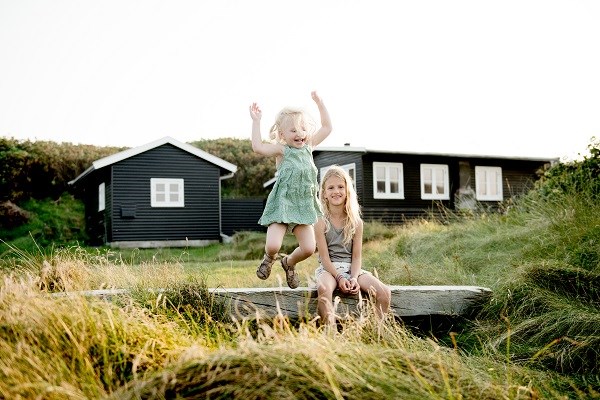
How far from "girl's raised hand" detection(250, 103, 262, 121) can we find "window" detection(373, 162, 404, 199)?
61.0 ft

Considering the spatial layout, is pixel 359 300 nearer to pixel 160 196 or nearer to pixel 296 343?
pixel 296 343

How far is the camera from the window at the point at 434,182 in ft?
78.9

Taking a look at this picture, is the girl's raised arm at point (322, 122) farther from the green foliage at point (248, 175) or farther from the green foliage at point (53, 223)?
the green foliage at point (248, 175)

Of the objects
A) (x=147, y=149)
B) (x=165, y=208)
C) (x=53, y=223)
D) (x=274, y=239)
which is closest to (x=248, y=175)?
(x=165, y=208)

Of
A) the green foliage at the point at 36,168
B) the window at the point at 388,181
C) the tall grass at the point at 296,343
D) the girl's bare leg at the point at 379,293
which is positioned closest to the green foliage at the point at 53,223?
the green foliage at the point at 36,168

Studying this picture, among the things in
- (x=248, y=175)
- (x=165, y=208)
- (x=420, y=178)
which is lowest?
(x=165, y=208)

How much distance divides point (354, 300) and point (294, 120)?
148 cm

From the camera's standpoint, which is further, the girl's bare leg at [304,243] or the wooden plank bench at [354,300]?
the girl's bare leg at [304,243]

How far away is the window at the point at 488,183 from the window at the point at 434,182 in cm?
149

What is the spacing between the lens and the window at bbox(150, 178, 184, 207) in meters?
22.2

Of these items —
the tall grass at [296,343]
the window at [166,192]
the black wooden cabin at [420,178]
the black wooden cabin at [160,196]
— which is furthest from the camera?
the black wooden cabin at [420,178]

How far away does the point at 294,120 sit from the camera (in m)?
4.58

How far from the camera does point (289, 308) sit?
4.34 m

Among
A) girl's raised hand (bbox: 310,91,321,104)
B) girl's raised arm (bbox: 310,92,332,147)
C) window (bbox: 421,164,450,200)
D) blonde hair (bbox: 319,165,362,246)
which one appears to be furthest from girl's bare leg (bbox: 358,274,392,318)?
window (bbox: 421,164,450,200)
